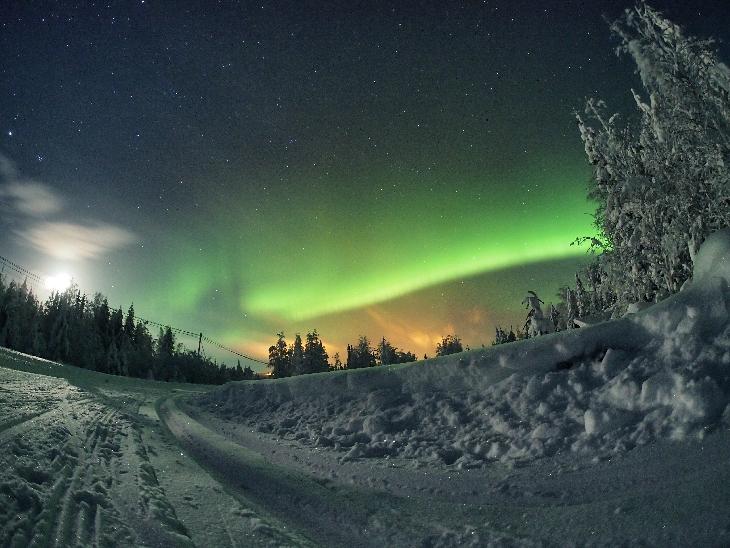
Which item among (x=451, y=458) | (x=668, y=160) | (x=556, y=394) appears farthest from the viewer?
(x=668, y=160)

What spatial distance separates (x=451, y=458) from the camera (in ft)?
17.8

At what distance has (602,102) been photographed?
45.2 feet

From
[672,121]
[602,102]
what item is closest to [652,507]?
[672,121]

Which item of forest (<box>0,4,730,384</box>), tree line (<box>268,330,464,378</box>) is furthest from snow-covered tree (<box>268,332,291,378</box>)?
forest (<box>0,4,730,384</box>)

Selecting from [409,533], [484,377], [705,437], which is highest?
[484,377]

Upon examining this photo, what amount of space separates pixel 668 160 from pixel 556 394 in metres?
8.22

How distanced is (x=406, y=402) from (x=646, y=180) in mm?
9303

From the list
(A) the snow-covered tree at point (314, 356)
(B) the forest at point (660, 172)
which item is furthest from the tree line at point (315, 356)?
(B) the forest at point (660, 172)

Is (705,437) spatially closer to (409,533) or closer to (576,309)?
(409,533)

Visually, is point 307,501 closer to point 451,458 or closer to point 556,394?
point 451,458

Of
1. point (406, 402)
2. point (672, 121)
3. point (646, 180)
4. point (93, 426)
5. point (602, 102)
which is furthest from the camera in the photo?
point (602, 102)

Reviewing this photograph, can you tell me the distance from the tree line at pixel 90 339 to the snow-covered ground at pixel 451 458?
52.4m

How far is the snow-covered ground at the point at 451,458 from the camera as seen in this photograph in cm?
346

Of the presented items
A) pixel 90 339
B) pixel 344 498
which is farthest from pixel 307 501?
pixel 90 339
